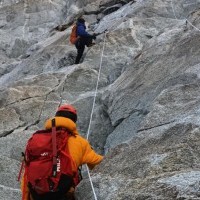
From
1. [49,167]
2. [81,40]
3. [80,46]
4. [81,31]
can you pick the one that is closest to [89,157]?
[49,167]

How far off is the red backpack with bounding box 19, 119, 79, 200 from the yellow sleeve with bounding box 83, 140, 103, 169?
0.49 meters

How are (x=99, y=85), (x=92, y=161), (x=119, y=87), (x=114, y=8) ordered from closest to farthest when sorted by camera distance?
(x=92, y=161) < (x=119, y=87) < (x=99, y=85) < (x=114, y=8)

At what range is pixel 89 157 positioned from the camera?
8.25 m

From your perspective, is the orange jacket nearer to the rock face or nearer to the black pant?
the rock face

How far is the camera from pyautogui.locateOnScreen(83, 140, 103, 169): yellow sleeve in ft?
26.7

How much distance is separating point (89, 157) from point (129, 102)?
14.9ft

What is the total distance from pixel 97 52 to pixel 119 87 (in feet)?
19.8

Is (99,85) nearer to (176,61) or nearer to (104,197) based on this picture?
(176,61)

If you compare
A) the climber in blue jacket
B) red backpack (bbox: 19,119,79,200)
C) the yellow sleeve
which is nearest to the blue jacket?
the climber in blue jacket

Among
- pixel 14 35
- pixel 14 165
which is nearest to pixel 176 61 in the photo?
pixel 14 165

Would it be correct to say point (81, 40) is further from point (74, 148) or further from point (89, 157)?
point (74, 148)

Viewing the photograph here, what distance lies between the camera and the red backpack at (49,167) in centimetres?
732

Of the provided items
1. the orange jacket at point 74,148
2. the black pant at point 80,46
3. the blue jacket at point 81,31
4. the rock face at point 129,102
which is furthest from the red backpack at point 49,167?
the blue jacket at point 81,31

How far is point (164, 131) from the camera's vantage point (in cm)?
873
